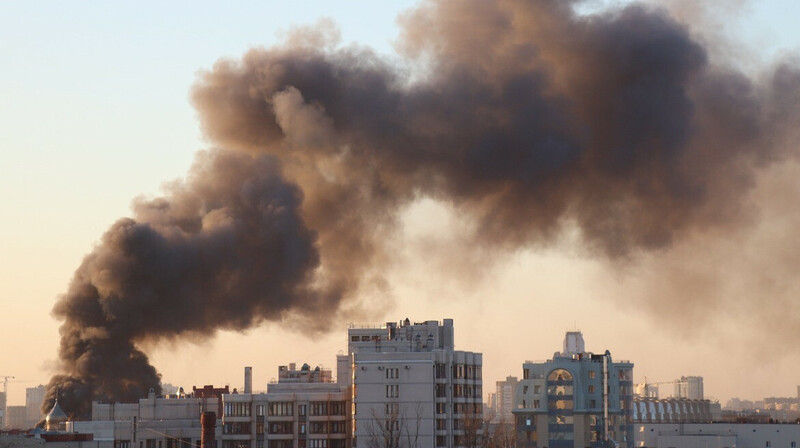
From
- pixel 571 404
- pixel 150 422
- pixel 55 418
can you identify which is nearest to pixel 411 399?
pixel 150 422

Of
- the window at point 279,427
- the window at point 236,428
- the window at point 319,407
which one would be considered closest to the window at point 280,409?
the window at point 279,427

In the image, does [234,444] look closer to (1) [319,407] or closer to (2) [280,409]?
(2) [280,409]

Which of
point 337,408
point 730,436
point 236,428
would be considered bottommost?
point 730,436

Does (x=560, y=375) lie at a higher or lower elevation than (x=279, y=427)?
higher

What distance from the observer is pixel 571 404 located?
12181 centimetres

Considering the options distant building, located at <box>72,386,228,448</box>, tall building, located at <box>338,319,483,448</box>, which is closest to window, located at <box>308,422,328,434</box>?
tall building, located at <box>338,319,483,448</box>

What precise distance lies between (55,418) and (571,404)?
5041 cm

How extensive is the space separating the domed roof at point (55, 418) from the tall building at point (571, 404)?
45.3 metres

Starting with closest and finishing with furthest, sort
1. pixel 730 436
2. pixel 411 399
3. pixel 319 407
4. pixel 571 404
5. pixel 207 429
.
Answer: pixel 207 429 < pixel 411 399 < pixel 319 407 < pixel 730 436 < pixel 571 404

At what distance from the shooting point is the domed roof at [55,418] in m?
86.3

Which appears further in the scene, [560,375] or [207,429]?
[560,375]

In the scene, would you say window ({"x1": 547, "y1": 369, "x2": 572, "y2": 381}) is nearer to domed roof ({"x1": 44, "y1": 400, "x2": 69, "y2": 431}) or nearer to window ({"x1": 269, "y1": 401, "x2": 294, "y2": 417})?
window ({"x1": 269, "y1": 401, "x2": 294, "y2": 417})

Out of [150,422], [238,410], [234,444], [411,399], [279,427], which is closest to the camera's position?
[411,399]

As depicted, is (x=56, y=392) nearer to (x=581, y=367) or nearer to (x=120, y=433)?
(x=120, y=433)
